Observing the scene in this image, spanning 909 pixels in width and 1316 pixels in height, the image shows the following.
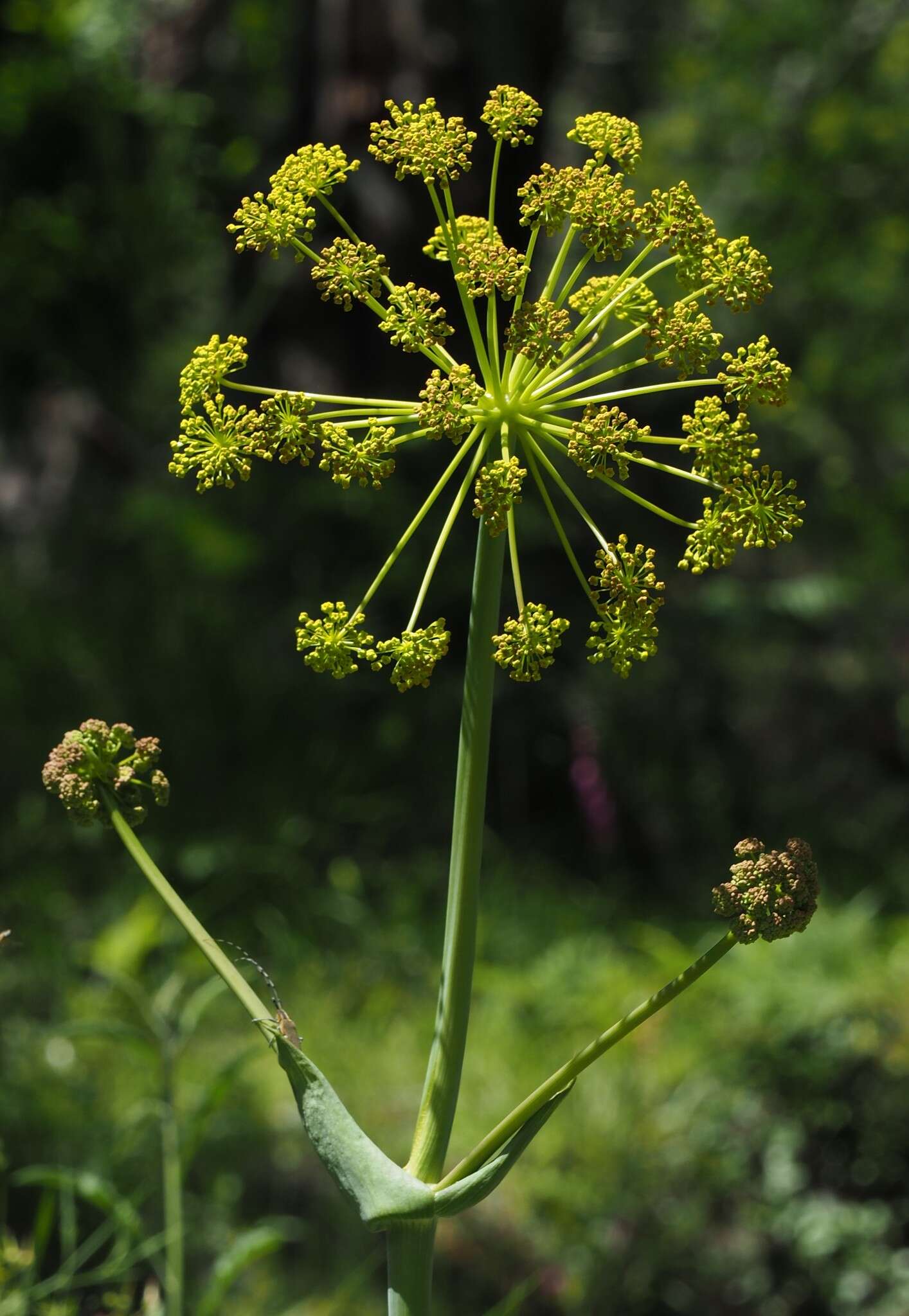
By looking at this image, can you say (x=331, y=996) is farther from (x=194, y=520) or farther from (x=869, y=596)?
(x=869, y=596)

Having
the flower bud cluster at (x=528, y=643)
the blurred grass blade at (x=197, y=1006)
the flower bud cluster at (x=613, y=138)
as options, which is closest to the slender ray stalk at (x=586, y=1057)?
the flower bud cluster at (x=528, y=643)

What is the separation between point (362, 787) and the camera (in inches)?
252

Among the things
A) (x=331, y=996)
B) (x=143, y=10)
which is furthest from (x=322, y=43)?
(x=331, y=996)

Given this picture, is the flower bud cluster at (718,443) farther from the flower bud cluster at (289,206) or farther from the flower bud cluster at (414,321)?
the flower bud cluster at (289,206)

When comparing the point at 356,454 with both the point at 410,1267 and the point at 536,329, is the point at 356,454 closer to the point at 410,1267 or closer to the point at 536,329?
the point at 536,329

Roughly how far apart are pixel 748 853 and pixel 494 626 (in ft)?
0.99

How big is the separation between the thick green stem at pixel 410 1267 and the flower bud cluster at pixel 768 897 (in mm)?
402

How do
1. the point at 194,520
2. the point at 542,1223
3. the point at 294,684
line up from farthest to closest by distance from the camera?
the point at 294,684
the point at 194,520
the point at 542,1223

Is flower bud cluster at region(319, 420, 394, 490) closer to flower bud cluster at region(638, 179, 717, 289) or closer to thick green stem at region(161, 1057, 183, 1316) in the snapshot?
flower bud cluster at region(638, 179, 717, 289)

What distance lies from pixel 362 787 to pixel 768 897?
5440 mm

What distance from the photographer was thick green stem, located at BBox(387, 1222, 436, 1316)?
3.62ft

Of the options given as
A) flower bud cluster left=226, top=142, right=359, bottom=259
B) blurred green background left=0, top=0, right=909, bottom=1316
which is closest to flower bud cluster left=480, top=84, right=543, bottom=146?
flower bud cluster left=226, top=142, right=359, bottom=259

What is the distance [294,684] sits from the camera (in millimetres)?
6625

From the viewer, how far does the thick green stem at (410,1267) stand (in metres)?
1.10
